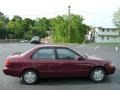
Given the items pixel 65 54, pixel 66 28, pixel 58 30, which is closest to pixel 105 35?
pixel 66 28

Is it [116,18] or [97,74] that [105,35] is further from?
[97,74]

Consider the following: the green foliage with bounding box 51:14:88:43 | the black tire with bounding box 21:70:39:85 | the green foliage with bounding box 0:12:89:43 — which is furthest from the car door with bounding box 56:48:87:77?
the green foliage with bounding box 51:14:88:43

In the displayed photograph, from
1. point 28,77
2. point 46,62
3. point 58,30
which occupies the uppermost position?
Result: point 58,30

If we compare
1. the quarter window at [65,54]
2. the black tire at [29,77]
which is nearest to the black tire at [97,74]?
the quarter window at [65,54]

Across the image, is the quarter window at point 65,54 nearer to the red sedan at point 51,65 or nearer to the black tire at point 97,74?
the red sedan at point 51,65

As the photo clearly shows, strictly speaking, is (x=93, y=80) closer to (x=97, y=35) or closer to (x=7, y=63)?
(x=7, y=63)

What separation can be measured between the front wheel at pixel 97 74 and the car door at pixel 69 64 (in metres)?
0.35

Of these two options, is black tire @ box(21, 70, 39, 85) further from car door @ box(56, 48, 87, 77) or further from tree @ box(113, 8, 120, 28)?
tree @ box(113, 8, 120, 28)

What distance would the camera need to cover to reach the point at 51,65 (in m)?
11.3

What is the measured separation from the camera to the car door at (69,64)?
11375 millimetres

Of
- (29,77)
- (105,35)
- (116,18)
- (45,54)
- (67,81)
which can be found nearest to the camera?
(29,77)

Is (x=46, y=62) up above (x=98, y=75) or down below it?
above

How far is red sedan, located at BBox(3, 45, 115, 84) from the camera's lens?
11227 millimetres

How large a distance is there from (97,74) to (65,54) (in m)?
1.42
